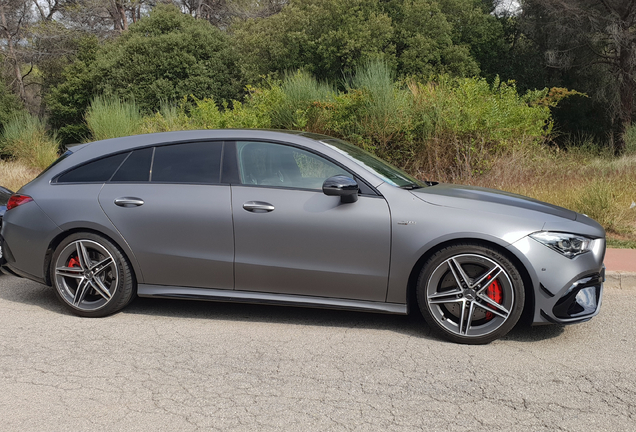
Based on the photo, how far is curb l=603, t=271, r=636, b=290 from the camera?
21.1 ft

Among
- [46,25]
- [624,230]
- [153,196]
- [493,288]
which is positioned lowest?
[624,230]

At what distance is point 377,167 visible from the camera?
17.6 feet

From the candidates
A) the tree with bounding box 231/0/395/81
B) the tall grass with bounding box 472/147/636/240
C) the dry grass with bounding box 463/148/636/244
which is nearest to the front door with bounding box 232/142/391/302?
the dry grass with bounding box 463/148/636/244

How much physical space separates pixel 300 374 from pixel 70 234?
103 inches

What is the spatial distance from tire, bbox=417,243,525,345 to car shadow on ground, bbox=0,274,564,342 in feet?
0.84

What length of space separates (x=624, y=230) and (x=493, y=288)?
518 cm

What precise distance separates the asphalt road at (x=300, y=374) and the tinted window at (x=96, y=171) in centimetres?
125

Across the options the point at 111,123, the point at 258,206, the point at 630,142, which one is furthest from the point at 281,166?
the point at 630,142

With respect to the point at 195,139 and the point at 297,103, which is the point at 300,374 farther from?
the point at 297,103

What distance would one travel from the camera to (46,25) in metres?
42.6

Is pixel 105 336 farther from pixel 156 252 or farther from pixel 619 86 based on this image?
pixel 619 86

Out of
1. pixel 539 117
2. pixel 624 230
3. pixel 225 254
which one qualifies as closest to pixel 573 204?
pixel 624 230

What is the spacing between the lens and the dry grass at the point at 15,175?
1514 centimetres

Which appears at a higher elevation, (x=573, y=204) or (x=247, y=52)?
(x=247, y=52)
